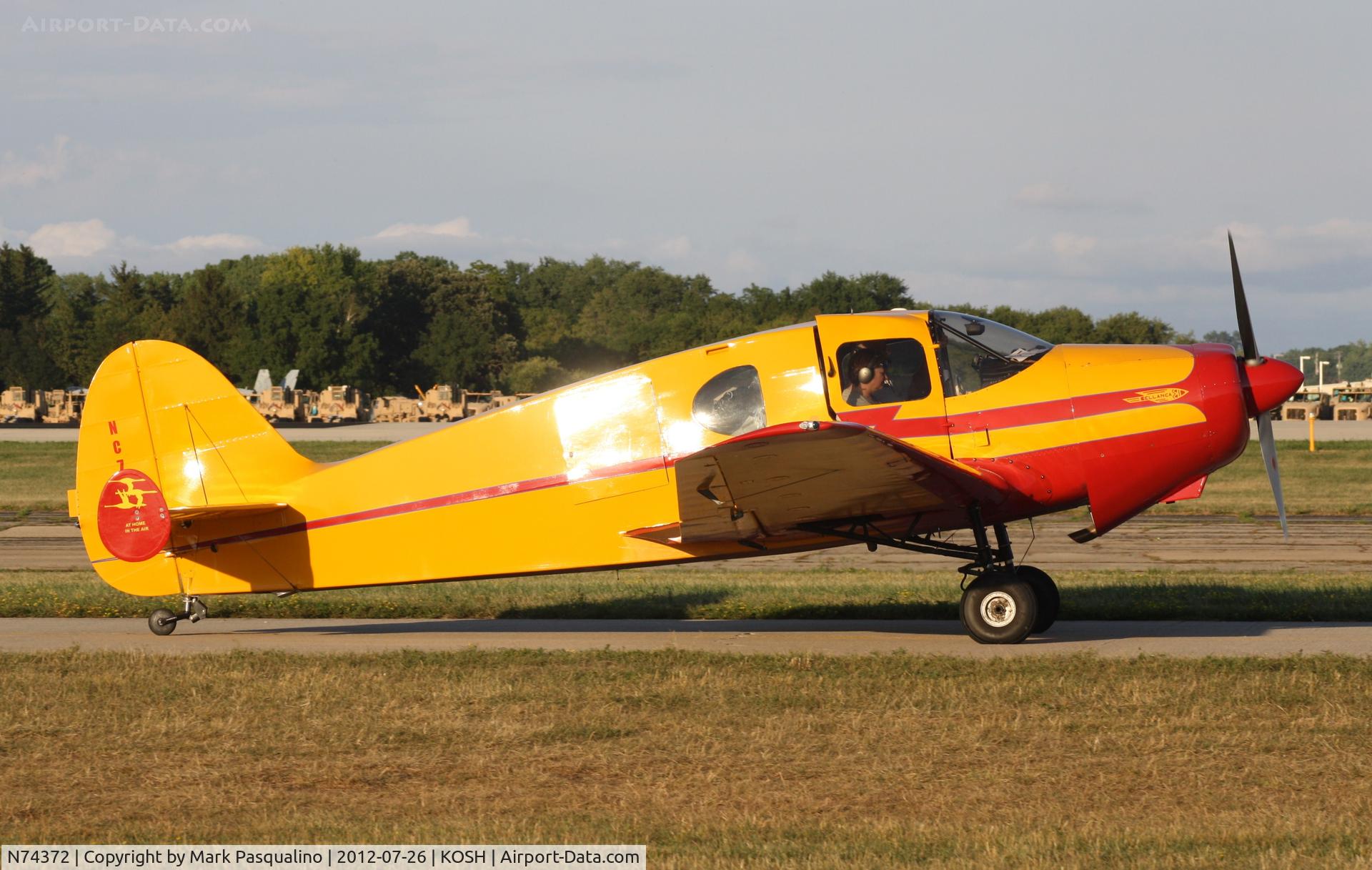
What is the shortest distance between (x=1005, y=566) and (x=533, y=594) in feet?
19.1

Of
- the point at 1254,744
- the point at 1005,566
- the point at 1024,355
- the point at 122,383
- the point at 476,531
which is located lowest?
the point at 1254,744

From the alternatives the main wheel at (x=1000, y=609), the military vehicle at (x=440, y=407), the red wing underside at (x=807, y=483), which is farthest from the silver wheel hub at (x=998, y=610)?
the military vehicle at (x=440, y=407)

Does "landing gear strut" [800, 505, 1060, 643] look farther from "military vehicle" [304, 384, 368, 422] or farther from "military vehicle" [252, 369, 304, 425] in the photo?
"military vehicle" [304, 384, 368, 422]

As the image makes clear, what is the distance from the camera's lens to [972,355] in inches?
413

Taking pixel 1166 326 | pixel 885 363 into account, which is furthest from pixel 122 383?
pixel 1166 326

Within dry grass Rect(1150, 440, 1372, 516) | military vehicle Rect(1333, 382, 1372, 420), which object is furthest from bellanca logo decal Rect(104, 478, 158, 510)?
military vehicle Rect(1333, 382, 1372, 420)

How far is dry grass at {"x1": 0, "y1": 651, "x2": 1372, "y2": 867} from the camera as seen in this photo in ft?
19.2

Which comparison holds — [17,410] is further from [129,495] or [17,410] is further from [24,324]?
[129,495]

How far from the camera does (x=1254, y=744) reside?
732cm

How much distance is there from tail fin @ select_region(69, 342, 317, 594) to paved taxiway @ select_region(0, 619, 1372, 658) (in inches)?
33.9

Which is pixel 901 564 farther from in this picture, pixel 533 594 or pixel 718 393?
pixel 718 393

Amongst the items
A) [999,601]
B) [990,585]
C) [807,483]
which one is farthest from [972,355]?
[999,601]

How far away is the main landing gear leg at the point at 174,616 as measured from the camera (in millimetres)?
11820

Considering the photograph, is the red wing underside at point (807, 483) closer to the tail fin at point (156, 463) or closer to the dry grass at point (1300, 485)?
the tail fin at point (156, 463)
